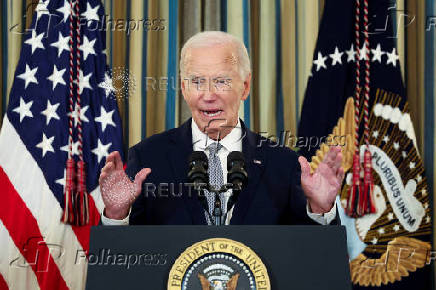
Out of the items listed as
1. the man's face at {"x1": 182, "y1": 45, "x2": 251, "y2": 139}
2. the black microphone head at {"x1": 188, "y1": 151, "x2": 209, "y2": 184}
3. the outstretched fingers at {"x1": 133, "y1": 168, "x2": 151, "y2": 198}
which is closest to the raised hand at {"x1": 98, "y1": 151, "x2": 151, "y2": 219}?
the outstretched fingers at {"x1": 133, "y1": 168, "x2": 151, "y2": 198}

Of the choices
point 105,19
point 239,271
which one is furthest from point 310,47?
point 239,271

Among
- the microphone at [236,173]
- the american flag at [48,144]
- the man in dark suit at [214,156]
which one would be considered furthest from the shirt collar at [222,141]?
the american flag at [48,144]

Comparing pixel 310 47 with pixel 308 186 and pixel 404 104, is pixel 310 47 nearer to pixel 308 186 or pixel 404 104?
pixel 404 104

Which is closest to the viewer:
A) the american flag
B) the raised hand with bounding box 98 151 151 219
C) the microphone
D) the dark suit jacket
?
the microphone

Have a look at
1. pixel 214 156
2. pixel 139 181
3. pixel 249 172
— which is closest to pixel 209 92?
pixel 214 156

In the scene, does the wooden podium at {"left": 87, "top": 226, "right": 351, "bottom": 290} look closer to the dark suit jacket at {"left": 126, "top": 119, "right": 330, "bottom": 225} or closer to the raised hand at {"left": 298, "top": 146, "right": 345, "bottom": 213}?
the raised hand at {"left": 298, "top": 146, "right": 345, "bottom": 213}

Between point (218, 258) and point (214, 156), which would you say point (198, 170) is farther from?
point (214, 156)

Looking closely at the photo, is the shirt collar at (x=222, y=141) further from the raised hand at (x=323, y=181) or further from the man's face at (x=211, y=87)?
the raised hand at (x=323, y=181)

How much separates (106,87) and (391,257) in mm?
2059

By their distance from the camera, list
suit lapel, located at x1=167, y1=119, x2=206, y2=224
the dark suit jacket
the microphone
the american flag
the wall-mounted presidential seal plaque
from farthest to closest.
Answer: the american flag
suit lapel, located at x1=167, y1=119, x2=206, y2=224
the dark suit jacket
the microphone
the wall-mounted presidential seal plaque

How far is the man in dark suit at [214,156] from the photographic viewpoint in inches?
88.0

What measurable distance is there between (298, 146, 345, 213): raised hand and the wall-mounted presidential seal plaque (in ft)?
1.41

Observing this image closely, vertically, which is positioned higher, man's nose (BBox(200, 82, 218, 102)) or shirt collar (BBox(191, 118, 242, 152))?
man's nose (BBox(200, 82, 218, 102))

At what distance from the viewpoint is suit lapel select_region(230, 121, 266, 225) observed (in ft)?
7.29
